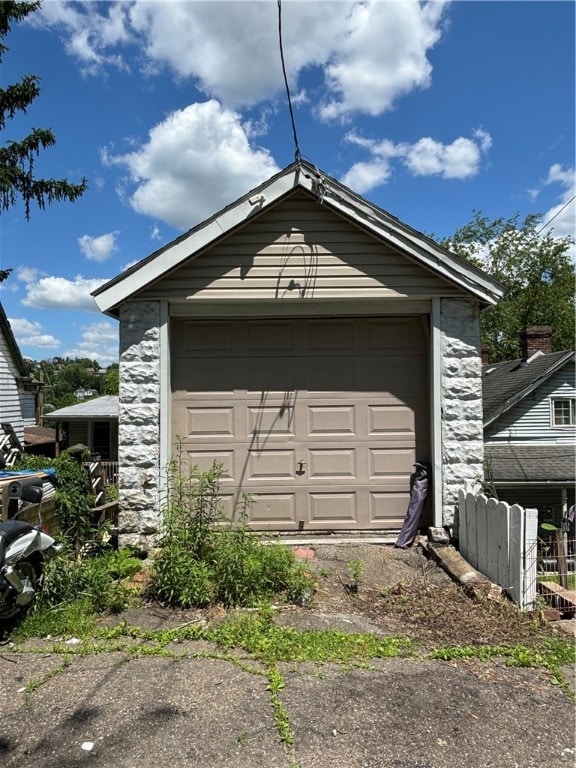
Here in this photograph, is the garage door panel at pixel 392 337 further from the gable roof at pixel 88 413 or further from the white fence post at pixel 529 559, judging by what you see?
the gable roof at pixel 88 413

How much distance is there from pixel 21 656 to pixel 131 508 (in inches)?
83.9

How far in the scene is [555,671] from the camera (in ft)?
11.2

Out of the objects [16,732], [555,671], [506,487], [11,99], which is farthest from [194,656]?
[11,99]

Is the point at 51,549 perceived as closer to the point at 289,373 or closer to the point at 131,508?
the point at 131,508

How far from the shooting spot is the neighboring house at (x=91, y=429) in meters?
23.3

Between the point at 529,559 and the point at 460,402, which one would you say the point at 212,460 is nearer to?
the point at 460,402

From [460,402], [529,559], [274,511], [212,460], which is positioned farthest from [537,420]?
[212,460]

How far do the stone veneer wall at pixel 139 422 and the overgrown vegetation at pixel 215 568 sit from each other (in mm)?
868

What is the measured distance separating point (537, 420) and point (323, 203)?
11547mm

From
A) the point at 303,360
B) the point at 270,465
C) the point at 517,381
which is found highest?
the point at 517,381

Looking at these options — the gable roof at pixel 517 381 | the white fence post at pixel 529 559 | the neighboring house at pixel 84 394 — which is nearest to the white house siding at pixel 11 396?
the gable roof at pixel 517 381

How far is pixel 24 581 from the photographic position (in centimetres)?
409

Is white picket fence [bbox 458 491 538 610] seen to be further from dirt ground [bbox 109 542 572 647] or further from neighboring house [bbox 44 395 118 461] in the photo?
neighboring house [bbox 44 395 118 461]

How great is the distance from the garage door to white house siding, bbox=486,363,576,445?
9.61 metres
